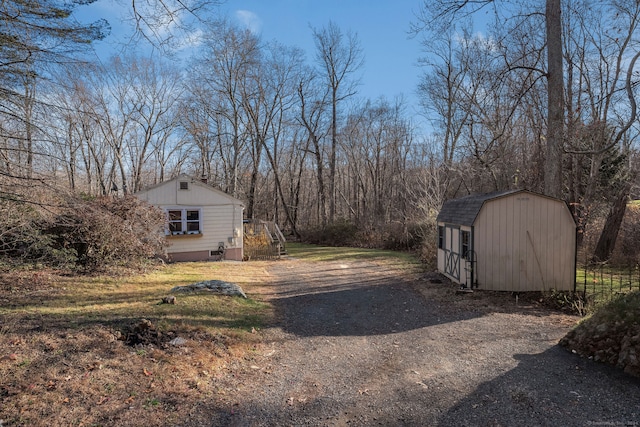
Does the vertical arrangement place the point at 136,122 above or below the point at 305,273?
above

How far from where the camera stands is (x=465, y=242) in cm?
981

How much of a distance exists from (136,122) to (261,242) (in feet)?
55.9

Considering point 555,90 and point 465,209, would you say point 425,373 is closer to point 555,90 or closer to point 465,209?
point 465,209

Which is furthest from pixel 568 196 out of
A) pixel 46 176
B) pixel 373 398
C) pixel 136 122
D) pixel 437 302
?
pixel 136 122

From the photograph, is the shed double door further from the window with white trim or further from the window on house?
the window with white trim

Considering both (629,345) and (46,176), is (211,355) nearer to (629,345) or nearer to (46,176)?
(46,176)

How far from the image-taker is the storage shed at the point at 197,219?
50.8 ft

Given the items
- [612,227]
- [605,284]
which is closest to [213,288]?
[605,284]

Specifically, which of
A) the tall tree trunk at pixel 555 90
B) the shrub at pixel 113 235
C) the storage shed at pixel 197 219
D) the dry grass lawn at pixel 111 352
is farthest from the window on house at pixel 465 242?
the storage shed at pixel 197 219

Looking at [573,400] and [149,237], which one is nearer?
[573,400]

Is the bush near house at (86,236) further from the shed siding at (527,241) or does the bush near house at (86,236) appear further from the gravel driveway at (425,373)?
the shed siding at (527,241)

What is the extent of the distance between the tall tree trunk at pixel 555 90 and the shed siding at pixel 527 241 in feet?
5.57

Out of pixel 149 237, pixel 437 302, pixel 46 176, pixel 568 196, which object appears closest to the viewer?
pixel 46 176

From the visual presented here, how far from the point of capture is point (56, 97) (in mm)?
7242
